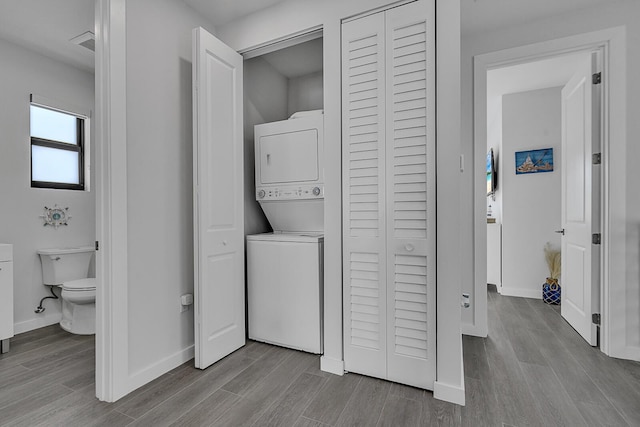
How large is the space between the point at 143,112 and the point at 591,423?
296 centimetres

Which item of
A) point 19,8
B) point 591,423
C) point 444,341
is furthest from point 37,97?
point 591,423

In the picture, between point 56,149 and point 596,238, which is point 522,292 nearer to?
point 596,238

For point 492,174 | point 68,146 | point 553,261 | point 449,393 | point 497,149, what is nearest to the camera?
point 449,393

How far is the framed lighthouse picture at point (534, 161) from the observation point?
12.6ft

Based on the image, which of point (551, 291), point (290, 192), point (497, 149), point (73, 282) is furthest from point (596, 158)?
point (73, 282)

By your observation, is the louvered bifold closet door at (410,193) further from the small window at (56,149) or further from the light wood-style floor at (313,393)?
the small window at (56,149)

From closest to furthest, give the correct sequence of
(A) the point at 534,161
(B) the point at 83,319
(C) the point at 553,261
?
(B) the point at 83,319 → (C) the point at 553,261 → (A) the point at 534,161

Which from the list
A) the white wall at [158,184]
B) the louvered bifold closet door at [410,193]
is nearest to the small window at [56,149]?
the white wall at [158,184]

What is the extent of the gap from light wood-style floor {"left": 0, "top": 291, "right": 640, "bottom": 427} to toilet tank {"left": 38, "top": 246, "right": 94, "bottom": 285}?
0.72m

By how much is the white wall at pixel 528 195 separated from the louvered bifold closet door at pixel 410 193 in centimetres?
281

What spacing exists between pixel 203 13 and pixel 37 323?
3153 mm

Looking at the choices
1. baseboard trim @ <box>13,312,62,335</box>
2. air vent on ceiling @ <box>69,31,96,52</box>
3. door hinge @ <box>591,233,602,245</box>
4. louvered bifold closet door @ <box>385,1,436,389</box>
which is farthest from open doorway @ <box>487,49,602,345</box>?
baseboard trim @ <box>13,312,62,335</box>

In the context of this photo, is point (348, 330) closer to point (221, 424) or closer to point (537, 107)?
point (221, 424)

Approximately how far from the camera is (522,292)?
392 centimetres
